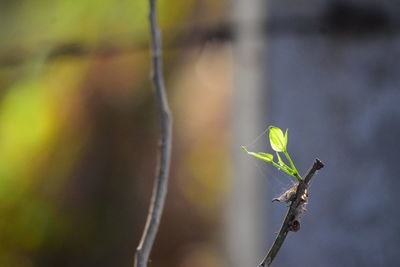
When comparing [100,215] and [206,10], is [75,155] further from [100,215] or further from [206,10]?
[206,10]

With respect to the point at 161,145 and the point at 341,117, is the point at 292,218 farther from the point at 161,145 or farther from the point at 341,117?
the point at 341,117

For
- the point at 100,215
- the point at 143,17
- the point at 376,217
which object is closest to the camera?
the point at 376,217

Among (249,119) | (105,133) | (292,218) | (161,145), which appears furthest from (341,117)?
(105,133)

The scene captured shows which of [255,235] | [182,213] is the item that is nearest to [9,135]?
[182,213]

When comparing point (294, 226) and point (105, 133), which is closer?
point (294, 226)

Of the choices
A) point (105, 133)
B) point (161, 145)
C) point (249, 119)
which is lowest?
point (105, 133)

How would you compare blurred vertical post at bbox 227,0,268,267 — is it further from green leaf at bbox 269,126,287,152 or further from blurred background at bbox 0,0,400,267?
green leaf at bbox 269,126,287,152

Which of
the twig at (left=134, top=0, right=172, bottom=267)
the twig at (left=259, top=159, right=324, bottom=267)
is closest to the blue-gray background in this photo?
the twig at (left=134, top=0, right=172, bottom=267)
